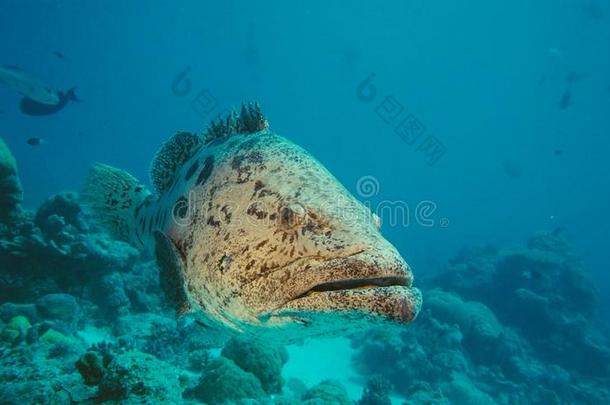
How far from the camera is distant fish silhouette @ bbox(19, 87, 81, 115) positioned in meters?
10.2

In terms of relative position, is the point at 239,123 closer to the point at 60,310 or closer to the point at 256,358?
the point at 256,358

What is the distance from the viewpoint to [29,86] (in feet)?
35.3

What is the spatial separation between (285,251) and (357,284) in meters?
0.49

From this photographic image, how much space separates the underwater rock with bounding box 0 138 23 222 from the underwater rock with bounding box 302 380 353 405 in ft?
21.9

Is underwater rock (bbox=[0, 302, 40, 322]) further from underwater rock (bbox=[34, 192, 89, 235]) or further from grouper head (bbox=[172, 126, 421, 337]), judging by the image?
grouper head (bbox=[172, 126, 421, 337])

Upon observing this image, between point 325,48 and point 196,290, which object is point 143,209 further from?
point 325,48

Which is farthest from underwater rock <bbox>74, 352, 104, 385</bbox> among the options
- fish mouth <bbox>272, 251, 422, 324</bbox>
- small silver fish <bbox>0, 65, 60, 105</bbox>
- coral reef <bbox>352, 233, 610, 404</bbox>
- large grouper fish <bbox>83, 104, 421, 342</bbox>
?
small silver fish <bbox>0, 65, 60, 105</bbox>

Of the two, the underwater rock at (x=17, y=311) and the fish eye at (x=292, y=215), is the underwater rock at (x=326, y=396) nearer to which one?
the underwater rock at (x=17, y=311)

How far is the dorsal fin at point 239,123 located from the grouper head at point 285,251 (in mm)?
346

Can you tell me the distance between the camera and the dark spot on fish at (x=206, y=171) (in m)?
3.19

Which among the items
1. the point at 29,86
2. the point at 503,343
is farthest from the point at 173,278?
the point at 503,343

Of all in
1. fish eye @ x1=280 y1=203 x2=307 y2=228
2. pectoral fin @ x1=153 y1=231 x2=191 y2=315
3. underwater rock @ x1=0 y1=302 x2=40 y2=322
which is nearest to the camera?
fish eye @ x1=280 y1=203 x2=307 y2=228

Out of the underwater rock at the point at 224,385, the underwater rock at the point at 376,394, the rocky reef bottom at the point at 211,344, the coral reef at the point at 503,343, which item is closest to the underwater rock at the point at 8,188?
the rocky reef bottom at the point at 211,344

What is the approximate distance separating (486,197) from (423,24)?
62.5m
